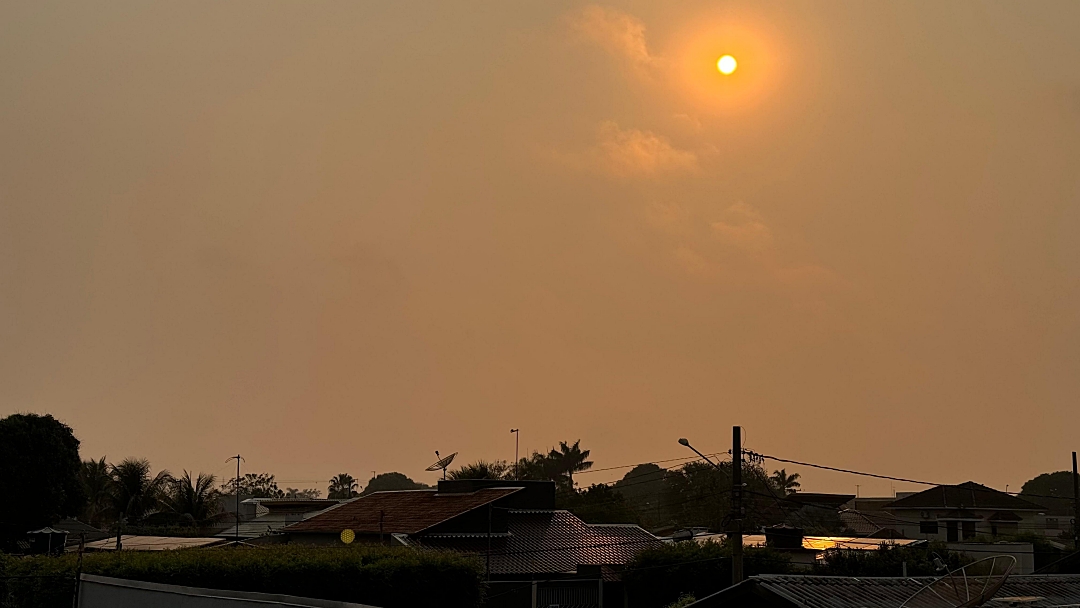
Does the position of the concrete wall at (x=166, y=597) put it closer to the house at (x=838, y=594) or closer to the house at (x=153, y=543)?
the house at (x=838, y=594)

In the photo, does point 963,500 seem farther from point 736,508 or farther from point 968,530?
point 736,508

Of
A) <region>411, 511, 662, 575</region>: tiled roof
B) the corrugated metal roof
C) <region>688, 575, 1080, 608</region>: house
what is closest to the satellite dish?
<region>688, 575, 1080, 608</region>: house

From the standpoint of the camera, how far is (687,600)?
44.8m

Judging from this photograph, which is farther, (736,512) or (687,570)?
(687,570)

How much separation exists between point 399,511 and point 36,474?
31166 mm

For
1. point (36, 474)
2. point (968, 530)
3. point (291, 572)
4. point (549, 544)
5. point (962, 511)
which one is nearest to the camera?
point (291, 572)

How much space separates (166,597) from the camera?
28.4 metres

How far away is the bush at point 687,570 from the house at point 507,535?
8.71ft

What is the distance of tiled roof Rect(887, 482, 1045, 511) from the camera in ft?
283

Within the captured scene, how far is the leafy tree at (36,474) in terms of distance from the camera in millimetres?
71938

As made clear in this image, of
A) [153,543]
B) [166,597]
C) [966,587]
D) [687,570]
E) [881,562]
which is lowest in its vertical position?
[687,570]

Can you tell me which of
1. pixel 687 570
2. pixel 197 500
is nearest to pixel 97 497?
pixel 197 500

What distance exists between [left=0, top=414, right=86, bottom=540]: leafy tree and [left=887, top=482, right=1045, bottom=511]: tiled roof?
66.4 meters

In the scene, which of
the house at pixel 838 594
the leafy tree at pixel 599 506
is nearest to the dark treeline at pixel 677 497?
the leafy tree at pixel 599 506
